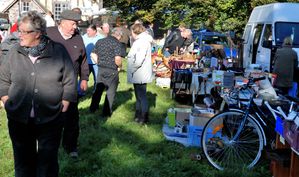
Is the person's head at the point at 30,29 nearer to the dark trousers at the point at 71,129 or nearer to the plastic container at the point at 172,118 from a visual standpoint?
the dark trousers at the point at 71,129

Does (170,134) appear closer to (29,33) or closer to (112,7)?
(29,33)

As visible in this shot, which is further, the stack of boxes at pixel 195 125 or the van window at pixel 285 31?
the van window at pixel 285 31

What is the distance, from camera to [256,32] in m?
13.5

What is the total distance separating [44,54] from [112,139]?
3.05m

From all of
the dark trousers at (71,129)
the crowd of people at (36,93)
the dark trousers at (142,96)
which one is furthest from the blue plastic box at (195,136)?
the crowd of people at (36,93)

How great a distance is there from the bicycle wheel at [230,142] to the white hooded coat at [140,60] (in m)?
2.13

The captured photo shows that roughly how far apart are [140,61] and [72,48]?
6.65 feet

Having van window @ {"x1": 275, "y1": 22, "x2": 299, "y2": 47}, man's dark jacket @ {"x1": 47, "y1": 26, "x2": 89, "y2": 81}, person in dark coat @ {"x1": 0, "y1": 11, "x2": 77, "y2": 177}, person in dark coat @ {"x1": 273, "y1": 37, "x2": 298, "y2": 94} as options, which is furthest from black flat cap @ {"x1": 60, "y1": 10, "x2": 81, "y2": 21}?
van window @ {"x1": 275, "y1": 22, "x2": 299, "y2": 47}

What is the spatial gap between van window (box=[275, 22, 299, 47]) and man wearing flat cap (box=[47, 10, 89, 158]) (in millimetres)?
7736

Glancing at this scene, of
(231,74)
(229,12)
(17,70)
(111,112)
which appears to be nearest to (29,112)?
(17,70)

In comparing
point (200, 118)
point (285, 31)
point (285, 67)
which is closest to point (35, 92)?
point (200, 118)

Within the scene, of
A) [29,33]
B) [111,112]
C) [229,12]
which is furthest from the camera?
[229,12]

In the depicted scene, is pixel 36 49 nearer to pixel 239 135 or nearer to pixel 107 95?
pixel 239 135

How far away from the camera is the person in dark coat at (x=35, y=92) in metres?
3.60
